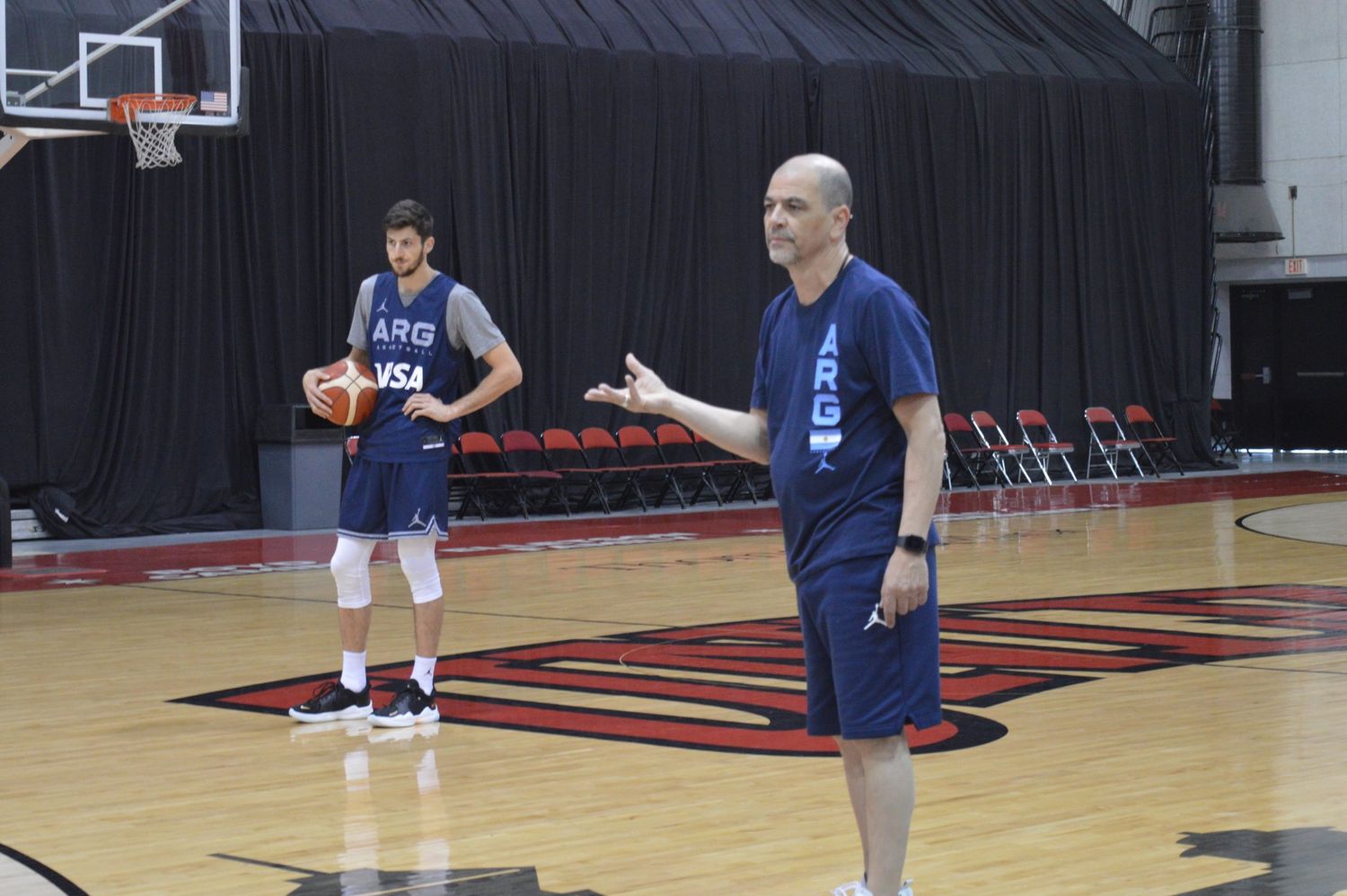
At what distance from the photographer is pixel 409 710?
6.27 metres

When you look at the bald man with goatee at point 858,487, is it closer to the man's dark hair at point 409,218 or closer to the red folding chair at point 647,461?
the man's dark hair at point 409,218

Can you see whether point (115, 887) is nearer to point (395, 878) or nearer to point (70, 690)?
point (395, 878)

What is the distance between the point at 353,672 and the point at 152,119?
→ 6038 mm

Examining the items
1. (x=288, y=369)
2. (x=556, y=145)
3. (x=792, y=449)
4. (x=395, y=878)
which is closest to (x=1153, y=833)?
(x=792, y=449)

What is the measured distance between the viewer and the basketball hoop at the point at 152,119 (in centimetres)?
1112

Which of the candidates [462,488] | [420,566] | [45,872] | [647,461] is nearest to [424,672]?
[420,566]

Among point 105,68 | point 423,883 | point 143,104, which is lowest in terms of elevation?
point 423,883

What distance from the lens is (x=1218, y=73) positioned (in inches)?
942

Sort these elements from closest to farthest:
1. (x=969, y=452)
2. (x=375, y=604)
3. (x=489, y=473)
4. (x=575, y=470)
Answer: (x=375, y=604)
(x=575, y=470)
(x=489, y=473)
(x=969, y=452)

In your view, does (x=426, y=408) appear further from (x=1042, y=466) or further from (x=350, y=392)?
(x=1042, y=466)

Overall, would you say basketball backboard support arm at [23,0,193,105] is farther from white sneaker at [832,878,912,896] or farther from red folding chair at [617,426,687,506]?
white sneaker at [832,878,912,896]

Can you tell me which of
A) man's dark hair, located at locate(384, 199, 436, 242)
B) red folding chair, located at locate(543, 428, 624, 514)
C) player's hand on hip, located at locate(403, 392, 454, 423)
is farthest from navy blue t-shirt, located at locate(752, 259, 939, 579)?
red folding chair, located at locate(543, 428, 624, 514)

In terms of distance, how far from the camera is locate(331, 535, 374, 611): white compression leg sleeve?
6305 millimetres

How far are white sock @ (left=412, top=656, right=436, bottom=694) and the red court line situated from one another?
580 centimetres
